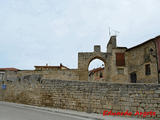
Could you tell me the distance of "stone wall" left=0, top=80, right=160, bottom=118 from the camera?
305 inches

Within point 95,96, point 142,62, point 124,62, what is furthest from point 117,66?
point 95,96

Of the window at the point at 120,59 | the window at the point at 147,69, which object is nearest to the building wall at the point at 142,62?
the window at the point at 147,69

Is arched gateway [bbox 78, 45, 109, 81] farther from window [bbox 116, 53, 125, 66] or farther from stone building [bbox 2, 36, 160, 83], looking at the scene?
window [bbox 116, 53, 125, 66]

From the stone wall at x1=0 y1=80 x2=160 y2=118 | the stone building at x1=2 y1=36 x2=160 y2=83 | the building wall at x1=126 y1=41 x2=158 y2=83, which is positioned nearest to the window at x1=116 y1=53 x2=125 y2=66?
the stone building at x1=2 y1=36 x2=160 y2=83

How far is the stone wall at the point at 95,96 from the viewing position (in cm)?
775

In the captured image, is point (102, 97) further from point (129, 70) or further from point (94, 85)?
point (129, 70)

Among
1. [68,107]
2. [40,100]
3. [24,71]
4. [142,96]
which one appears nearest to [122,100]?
[142,96]

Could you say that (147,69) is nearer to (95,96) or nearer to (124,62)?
(124,62)

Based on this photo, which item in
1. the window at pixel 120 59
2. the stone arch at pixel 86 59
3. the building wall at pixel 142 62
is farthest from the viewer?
the window at pixel 120 59

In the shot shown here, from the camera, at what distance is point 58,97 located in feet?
33.9

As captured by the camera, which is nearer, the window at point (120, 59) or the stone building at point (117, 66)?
the stone building at point (117, 66)

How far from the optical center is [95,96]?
895 centimetres

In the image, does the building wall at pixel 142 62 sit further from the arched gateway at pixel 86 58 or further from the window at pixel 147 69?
the arched gateway at pixel 86 58

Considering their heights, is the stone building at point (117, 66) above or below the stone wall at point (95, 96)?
above
